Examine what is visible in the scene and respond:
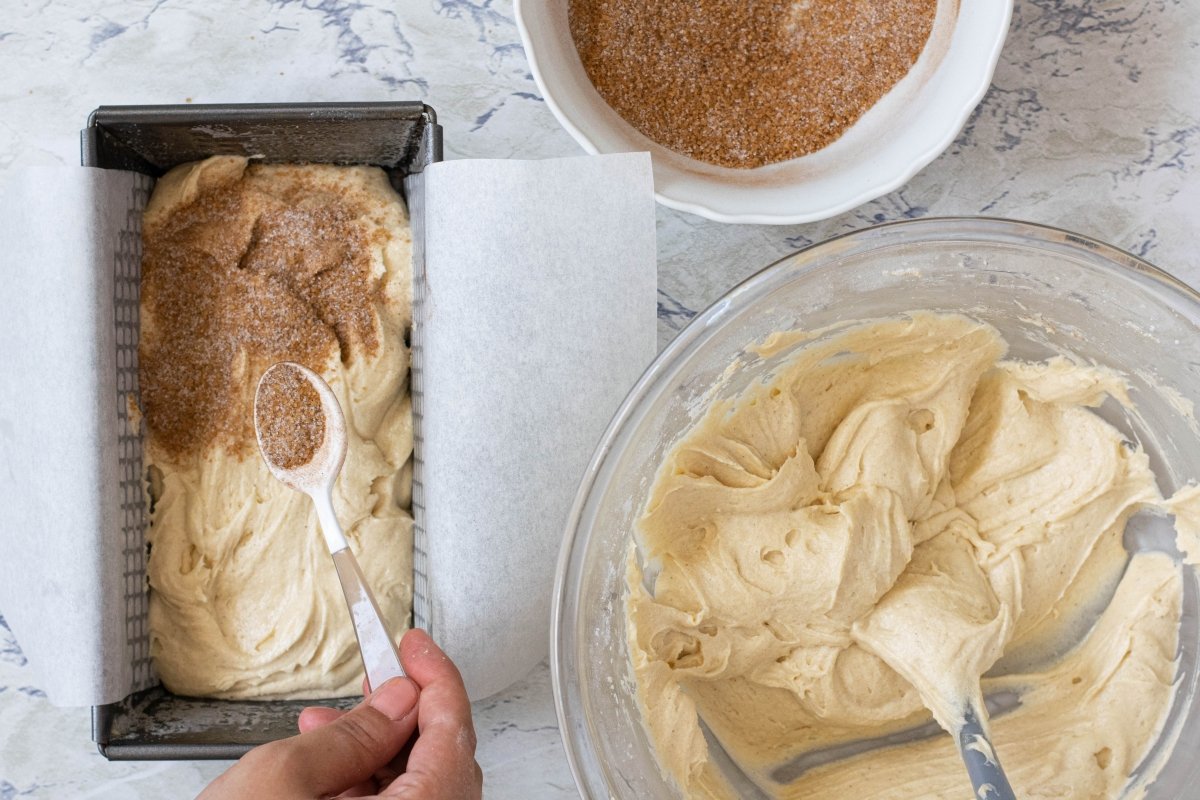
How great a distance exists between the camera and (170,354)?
4.20ft

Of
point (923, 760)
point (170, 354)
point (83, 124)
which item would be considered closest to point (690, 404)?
point (923, 760)

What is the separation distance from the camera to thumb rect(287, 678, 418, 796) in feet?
3.05

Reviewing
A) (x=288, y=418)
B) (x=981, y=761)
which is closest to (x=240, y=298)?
(x=288, y=418)

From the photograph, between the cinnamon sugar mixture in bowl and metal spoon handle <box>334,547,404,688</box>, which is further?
the cinnamon sugar mixture in bowl

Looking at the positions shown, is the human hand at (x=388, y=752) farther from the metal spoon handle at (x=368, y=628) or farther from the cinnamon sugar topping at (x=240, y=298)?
the cinnamon sugar topping at (x=240, y=298)

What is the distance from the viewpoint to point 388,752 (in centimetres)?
101

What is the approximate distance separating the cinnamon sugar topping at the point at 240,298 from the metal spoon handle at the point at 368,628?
25 centimetres

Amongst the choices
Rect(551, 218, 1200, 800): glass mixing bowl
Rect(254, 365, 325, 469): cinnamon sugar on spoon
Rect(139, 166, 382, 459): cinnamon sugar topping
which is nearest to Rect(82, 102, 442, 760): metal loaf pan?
Rect(139, 166, 382, 459): cinnamon sugar topping

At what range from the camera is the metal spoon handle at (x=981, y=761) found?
1057 millimetres

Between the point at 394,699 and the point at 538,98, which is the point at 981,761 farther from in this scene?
the point at 538,98

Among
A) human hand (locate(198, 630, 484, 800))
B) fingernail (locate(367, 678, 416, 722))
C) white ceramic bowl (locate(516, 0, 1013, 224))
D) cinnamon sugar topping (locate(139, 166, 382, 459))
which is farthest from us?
cinnamon sugar topping (locate(139, 166, 382, 459))

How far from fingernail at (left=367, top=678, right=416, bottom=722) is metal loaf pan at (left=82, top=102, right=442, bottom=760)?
21 cm

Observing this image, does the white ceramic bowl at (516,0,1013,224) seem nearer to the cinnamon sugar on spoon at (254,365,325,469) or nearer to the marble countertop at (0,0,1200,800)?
the marble countertop at (0,0,1200,800)

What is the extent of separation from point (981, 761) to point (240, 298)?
103cm
